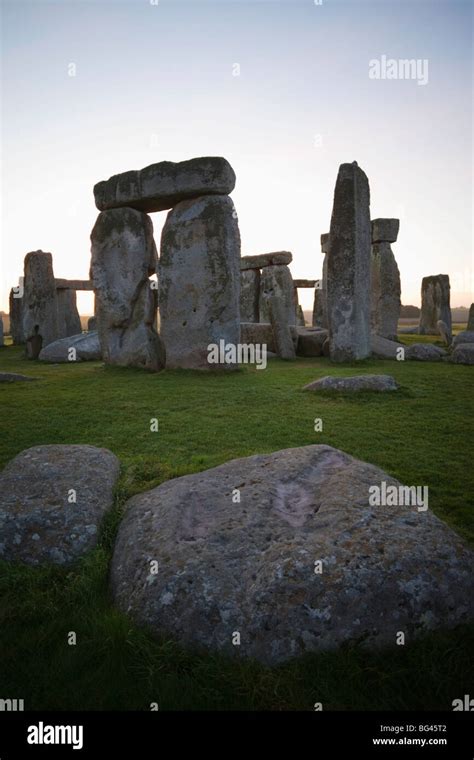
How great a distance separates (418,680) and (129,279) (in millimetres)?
10725

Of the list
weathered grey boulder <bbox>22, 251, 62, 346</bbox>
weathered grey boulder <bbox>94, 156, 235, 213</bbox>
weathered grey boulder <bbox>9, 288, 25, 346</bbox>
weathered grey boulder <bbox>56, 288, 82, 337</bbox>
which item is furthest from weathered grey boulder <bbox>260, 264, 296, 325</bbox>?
weathered grey boulder <bbox>9, 288, 25, 346</bbox>

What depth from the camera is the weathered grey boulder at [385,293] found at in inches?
752

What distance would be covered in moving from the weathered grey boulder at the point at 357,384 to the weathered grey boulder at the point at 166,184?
4773 mm

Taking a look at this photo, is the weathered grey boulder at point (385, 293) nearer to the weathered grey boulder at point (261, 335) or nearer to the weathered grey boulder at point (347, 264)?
the weathered grey boulder at point (261, 335)

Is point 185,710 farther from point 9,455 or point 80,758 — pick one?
point 9,455

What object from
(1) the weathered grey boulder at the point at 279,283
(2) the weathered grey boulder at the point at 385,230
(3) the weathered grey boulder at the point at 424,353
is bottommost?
(3) the weathered grey boulder at the point at 424,353

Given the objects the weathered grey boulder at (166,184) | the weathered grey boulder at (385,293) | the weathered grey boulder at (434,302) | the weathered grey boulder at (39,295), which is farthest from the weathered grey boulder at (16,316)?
the weathered grey boulder at (434,302)

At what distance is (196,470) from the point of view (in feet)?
15.2

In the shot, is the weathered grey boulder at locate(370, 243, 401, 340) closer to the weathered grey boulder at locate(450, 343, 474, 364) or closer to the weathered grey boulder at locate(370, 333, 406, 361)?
the weathered grey boulder at locate(370, 333, 406, 361)

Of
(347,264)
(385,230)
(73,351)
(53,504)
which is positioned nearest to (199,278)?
(347,264)

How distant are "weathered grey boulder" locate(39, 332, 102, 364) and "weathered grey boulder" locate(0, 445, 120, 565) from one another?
1058 cm

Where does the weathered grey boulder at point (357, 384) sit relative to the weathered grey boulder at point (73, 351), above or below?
below

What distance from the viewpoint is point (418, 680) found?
2219 millimetres

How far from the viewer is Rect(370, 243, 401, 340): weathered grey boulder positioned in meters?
19.1
